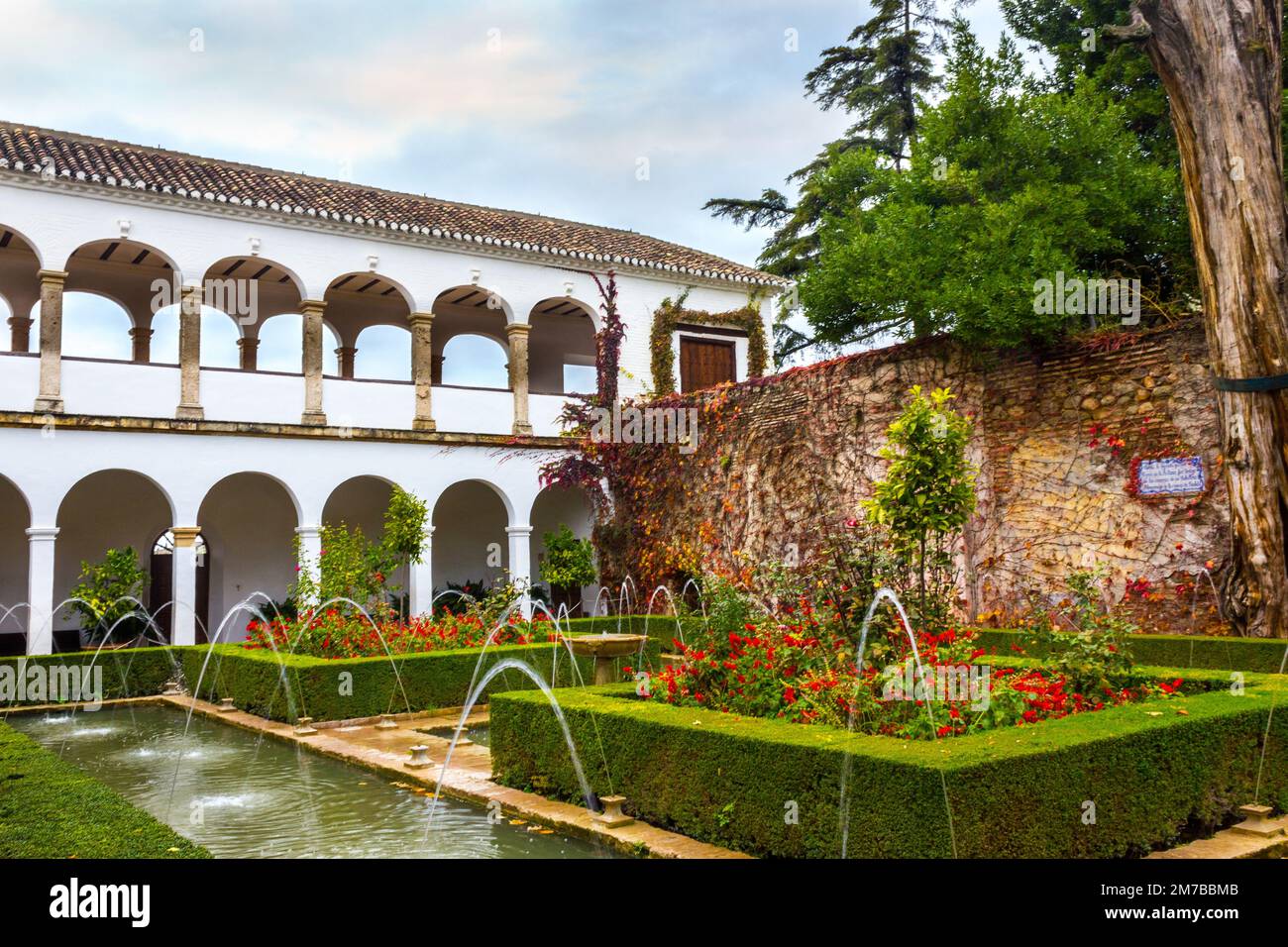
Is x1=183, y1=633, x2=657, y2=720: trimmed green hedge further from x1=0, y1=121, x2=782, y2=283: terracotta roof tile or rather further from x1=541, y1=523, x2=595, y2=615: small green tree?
x1=0, y1=121, x2=782, y2=283: terracotta roof tile

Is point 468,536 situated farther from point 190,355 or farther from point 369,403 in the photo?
point 190,355

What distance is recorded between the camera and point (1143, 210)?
12.6 meters

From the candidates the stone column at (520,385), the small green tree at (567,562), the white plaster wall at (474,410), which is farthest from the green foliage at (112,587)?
the stone column at (520,385)

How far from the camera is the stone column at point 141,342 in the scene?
59.8 ft

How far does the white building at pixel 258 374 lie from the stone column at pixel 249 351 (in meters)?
0.05

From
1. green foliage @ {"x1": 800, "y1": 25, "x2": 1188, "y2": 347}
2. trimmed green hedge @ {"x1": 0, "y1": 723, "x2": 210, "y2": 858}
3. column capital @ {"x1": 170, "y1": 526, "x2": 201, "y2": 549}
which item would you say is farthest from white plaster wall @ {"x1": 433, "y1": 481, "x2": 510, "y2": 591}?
trimmed green hedge @ {"x1": 0, "y1": 723, "x2": 210, "y2": 858}

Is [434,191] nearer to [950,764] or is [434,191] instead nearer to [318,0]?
[318,0]

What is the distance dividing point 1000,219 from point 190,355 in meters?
11.4

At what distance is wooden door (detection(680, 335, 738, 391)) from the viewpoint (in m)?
20.2

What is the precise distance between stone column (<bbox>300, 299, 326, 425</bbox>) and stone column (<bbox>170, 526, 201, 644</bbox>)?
256 cm

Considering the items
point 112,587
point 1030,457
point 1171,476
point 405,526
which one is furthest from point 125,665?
point 1171,476

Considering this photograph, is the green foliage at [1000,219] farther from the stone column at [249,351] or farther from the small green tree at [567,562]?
the stone column at [249,351]

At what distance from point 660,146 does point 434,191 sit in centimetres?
688
